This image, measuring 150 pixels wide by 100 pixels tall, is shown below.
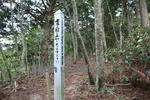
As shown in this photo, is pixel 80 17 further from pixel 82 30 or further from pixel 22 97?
pixel 22 97

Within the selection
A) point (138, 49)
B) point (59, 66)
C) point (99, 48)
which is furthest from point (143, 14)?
point (59, 66)

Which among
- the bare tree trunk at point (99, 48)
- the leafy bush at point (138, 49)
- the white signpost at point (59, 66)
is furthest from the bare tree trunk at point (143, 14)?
the white signpost at point (59, 66)

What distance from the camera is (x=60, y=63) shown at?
205cm

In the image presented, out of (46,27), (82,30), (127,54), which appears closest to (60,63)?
(127,54)

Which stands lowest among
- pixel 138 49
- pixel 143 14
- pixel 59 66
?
pixel 59 66

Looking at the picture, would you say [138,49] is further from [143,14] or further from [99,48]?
[143,14]

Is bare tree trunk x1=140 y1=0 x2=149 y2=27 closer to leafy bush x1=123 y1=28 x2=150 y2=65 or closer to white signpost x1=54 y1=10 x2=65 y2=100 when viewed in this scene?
leafy bush x1=123 y1=28 x2=150 y2=65

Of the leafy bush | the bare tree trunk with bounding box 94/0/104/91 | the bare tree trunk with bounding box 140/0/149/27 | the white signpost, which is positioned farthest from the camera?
the bare tree trunk with bounding box 140/0/149/27

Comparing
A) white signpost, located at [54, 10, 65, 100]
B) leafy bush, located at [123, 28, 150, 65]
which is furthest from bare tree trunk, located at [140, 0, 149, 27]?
white signpost, located at [54, 10, 65, 100]

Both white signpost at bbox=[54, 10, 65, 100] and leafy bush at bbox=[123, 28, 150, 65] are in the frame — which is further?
leafy bush at bbox=[123, 28, 150, 65]

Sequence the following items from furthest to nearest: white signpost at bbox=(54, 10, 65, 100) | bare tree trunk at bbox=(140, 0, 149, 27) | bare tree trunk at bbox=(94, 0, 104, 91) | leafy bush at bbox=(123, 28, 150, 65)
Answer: bare tree trunk at bbox=(140, 0, 149, 27)
bare tree trunk at bbox=(94, 0, 104, 91)
leafy bush at bbox=(123, 28, 150, 65)
white signpost at bbox=(54, 10, 65, 100)

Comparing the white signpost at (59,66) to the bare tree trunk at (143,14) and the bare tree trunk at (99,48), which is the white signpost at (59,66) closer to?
the bare tree trunk at (99,48)

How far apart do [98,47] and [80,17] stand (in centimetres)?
891

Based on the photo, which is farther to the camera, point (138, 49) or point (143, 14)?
point (143, 14)
